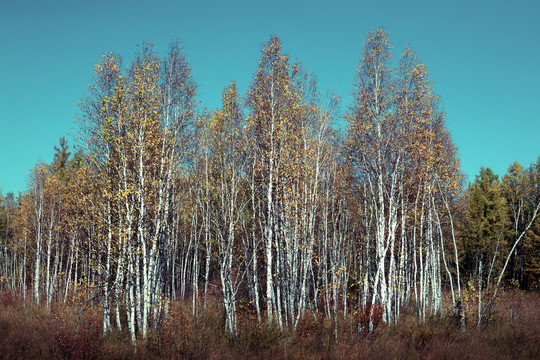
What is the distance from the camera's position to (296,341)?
1106 cm

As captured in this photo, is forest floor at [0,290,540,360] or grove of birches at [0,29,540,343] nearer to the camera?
forest floor at [0,290,540,360]

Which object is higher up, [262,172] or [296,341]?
[262,172]

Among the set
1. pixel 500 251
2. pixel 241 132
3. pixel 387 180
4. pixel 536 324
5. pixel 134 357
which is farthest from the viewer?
pixel 500 251

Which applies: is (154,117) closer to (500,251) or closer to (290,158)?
(290,158)

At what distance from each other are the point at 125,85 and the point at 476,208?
2851 cm

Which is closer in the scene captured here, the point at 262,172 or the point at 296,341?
the point at 296,341

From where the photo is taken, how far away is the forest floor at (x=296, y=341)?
9.38 m

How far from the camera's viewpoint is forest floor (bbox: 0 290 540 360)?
9.38 metres

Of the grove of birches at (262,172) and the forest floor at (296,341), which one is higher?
the grove of birches at (262,172)

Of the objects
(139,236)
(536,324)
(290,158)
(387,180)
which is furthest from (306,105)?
(536,324)

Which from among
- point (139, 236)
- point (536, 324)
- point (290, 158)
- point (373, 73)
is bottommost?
point (536, 324)

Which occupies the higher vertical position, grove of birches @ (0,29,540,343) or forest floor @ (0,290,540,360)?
grove of birches @ (0,29,540,343)

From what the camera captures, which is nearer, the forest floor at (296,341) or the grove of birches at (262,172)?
the forest floor at (296,341)

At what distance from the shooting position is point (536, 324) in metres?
13.1
